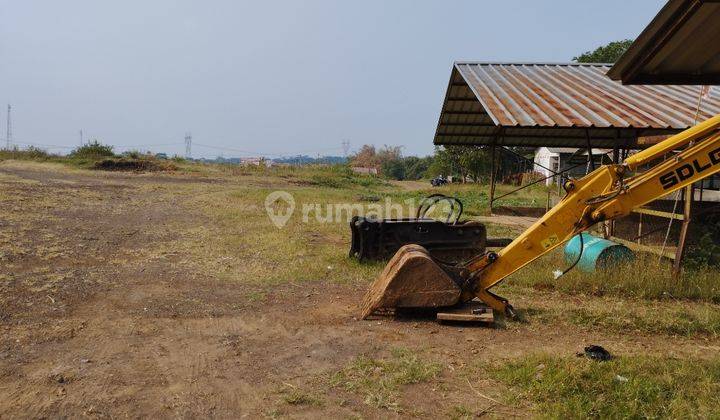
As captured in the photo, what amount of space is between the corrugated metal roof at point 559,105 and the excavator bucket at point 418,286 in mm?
3750

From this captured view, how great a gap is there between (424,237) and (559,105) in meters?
3.69

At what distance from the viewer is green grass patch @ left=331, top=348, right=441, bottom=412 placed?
12.1 ft

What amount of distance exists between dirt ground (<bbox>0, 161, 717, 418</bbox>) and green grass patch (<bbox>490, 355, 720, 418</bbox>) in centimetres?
24

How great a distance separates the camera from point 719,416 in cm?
339

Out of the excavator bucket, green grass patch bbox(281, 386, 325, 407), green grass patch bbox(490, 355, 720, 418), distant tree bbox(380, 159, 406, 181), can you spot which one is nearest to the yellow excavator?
the excavator bucket

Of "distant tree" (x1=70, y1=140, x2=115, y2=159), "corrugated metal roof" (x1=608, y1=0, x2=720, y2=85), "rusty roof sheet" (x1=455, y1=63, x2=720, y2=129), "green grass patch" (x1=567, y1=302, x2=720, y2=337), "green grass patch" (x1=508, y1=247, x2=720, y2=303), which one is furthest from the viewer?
"distant tree" (x1=70, y1=140, x2=115, y2=159)

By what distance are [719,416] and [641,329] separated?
199cm

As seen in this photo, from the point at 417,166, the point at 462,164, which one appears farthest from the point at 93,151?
the point at 417,166

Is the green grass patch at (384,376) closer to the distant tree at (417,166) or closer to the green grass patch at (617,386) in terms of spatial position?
the green grass patch at (617,386)

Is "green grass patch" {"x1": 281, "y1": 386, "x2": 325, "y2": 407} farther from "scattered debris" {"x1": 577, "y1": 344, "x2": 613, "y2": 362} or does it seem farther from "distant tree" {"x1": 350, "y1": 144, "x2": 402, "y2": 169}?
"distant tree" {"x1": 350, "y1": 144, "x2": 402, "y2": 169}

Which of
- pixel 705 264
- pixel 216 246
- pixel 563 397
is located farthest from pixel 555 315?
pixel 216 246

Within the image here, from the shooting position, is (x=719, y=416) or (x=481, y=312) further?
(x=481, y=312)

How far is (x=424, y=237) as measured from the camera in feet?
27.3

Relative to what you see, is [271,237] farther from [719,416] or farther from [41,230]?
[719,416]
